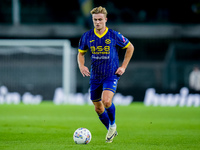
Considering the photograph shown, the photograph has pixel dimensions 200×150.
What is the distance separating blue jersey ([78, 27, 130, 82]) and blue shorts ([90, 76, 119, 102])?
0.07 m

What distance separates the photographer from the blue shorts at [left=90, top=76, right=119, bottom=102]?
24.0 feet

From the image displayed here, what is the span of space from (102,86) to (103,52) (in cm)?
59

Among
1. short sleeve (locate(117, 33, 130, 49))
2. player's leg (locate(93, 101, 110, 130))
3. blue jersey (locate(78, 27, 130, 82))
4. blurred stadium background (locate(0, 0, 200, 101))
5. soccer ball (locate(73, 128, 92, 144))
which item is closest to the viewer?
soccer ball (locate(73, 128, 92, 144))

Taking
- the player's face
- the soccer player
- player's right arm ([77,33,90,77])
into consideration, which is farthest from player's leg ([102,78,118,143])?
the player's face

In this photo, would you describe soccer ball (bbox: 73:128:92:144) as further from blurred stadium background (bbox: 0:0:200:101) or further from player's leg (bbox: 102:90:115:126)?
blurred stadium background (bbox: 0:0:200:101)

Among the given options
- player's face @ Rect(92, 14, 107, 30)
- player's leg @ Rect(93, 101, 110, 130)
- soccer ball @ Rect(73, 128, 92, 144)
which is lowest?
soccer ball @ Rect(73, 128, 92, 144)

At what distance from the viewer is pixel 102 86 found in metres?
7.54

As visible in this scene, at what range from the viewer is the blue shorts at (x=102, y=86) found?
24.0ft

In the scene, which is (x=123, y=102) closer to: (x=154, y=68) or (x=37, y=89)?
(x=37, y=89)

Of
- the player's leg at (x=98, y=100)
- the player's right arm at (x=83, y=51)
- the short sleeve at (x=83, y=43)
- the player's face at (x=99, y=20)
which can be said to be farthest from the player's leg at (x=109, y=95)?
the player's face at (x=99, y=20)

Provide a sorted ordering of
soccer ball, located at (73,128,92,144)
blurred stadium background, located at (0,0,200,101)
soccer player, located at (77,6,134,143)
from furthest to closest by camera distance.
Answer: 1. blurred stadium background, located at (0,0,200,101)
2. soccer player, located at (77,6,134,143)
3. soccer ball, located at (73,128,92,144)

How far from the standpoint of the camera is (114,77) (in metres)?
7.46

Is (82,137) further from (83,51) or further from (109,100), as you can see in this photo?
(83,51)

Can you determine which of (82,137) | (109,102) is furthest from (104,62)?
(82,137)
